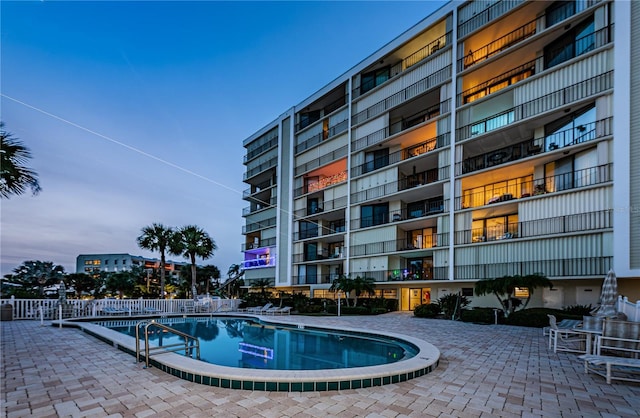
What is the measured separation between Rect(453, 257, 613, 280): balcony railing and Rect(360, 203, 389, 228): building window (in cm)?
652

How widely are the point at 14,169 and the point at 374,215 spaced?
20.1 m

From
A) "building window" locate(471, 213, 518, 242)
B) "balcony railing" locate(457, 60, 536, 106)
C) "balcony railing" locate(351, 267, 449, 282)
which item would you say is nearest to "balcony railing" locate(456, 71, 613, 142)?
"balcony railing" locate(457, 60, 536, 106)

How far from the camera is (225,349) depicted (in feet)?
31.4

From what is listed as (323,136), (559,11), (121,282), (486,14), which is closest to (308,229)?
(323,136)

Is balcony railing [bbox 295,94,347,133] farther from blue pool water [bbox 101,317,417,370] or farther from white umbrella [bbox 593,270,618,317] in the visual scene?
white umbrella [bbox 593,270,618,317]

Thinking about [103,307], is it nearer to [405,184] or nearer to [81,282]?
[405,184]

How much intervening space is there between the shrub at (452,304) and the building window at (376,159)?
1021 centimetres

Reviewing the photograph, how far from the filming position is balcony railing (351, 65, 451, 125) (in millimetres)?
19984

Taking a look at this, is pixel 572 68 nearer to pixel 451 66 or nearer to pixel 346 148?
pixel 451 66

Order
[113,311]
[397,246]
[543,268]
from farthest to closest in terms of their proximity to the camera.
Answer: [397,246], [113,311], [543,268]

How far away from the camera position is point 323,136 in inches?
1099

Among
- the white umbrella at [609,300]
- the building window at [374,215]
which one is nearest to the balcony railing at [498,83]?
the building window at [374,215]

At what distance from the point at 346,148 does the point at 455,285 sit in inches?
497

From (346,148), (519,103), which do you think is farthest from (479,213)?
(346,148)
